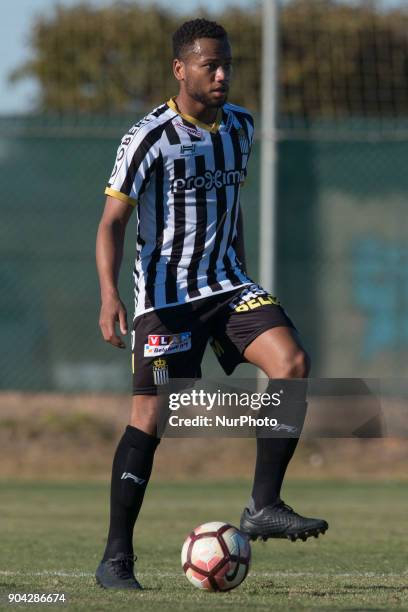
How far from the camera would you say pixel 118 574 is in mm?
5562

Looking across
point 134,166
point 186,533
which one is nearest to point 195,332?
point 134,166

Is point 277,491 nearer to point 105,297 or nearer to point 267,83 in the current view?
point 105,297

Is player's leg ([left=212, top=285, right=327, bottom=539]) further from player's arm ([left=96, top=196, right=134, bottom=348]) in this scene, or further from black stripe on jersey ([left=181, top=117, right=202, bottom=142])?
black stripe on jersey ([left=181, top=117, right=202, bottom=142])

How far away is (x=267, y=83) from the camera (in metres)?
12.1

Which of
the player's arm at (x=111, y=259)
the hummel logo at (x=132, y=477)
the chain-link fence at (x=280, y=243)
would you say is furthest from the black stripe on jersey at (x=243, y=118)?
the chain-link fence at (x=280, y=243)

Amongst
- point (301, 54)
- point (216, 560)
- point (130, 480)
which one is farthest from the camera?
point (301, 54)

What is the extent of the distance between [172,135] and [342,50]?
7.60m

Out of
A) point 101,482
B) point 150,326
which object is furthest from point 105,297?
point 101,482

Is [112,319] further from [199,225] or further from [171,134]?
[171,134]

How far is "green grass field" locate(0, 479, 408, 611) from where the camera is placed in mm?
5188

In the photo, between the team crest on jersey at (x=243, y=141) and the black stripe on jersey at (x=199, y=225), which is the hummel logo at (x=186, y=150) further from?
the team crest on jersey at (x=243, y=141)

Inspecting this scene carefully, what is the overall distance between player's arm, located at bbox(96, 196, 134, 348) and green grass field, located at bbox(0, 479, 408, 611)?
3.63 feet

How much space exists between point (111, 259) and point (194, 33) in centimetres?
106

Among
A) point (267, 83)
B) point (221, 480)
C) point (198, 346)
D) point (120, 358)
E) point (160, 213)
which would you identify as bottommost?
point (221, 480)
